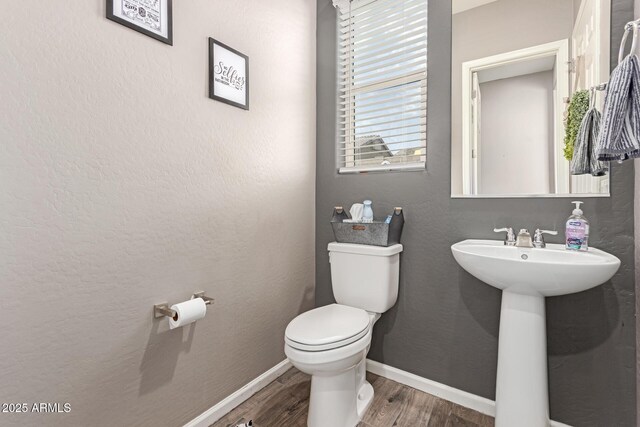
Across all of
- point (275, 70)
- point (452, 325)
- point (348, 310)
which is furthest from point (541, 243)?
point (275, 70)

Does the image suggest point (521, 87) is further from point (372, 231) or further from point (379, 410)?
point (379, 410)

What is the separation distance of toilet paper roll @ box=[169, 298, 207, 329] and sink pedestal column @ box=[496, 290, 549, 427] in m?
1.28

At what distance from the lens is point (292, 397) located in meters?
1.65

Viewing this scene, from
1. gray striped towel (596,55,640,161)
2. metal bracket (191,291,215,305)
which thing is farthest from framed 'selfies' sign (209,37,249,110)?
gray striped towel (596,55,640,161)

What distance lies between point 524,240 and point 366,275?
763 mm

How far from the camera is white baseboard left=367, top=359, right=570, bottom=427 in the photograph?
1.54m

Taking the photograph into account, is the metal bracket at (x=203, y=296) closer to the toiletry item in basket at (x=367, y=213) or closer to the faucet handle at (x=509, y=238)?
the toiletry item in basket at (x=367, y=213)

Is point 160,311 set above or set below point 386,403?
above

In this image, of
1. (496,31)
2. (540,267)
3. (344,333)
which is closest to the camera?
(540,267)

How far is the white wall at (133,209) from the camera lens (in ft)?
3.00

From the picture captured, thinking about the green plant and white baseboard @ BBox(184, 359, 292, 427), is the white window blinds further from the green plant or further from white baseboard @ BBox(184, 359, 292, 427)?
white baseboard @ BBox(184, 359, 292, 427)

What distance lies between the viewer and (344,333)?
1312mm

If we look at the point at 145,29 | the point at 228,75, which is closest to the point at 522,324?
the point at 228,75

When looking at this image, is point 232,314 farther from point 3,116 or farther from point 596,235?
point 596,235
